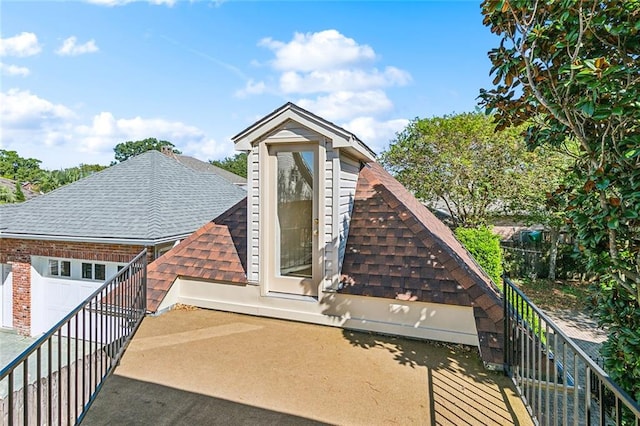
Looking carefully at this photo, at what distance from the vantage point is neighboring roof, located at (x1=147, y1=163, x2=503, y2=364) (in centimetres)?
451

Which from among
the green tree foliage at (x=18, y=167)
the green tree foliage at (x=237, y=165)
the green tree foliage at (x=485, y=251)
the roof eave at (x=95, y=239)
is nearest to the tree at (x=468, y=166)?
the green tree foliage at (x=485, y=251)

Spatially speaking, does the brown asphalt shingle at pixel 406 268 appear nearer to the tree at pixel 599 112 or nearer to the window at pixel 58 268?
the tree at pixel 599 112

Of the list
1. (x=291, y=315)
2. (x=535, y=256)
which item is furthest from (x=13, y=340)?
(x=535, y=256)

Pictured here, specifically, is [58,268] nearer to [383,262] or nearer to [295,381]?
[295,381]

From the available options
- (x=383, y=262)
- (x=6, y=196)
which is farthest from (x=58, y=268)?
(x=6, y=196)

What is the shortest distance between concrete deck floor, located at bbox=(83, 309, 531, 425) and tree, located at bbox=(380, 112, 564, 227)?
13649mm

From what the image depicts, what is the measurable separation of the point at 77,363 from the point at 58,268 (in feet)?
30.4

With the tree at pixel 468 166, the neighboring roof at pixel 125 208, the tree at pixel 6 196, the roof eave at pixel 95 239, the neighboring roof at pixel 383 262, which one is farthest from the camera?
the tree at pixel 6 196

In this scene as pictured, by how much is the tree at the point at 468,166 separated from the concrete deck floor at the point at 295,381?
13649 mm

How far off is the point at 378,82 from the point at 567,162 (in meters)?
12.3

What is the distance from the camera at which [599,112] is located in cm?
254

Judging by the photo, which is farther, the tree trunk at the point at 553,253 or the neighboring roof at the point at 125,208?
the tree trunk at the point at 553,253

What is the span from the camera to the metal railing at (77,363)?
242 centimetres

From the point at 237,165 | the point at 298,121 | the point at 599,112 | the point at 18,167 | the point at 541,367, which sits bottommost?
the point at 541,367
